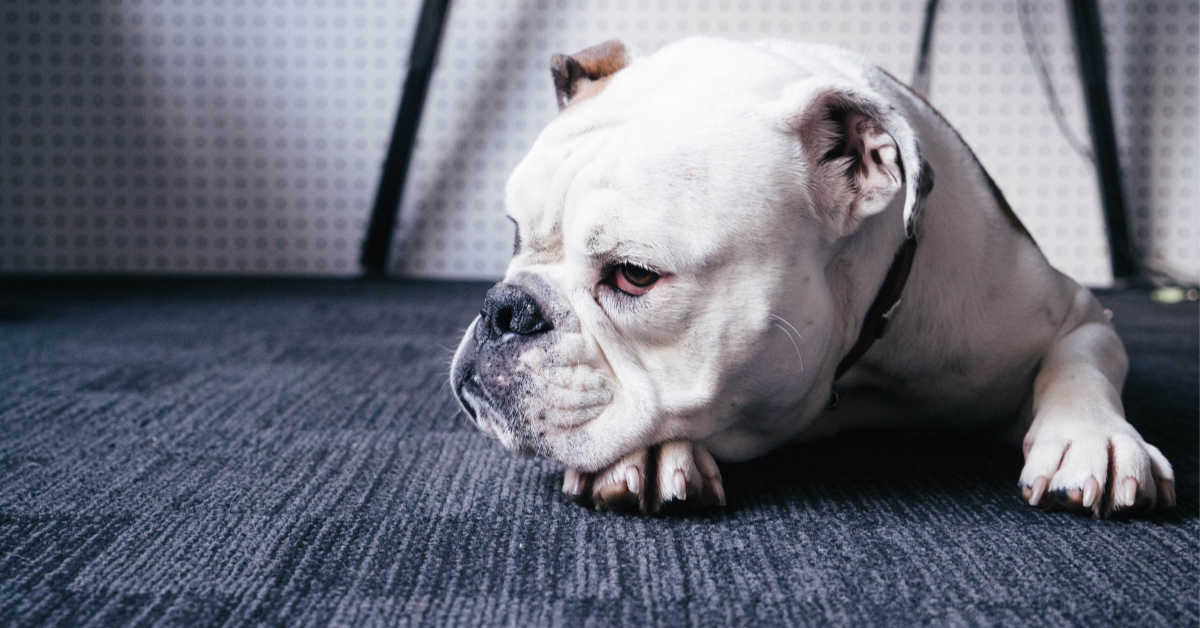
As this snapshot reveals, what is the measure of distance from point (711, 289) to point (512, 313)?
0.19 meters

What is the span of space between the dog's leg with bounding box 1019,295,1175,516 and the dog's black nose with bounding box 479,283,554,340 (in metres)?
0.47

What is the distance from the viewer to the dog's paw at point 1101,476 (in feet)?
2.71

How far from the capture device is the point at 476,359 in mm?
918

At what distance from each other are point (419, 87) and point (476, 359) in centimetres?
193

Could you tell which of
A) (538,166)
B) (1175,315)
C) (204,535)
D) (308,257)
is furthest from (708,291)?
(308,257)

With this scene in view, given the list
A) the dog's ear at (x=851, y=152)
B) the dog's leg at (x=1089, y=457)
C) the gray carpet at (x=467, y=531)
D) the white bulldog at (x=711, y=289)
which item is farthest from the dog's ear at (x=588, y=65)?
the dog's leg at (x=1089, y=457)

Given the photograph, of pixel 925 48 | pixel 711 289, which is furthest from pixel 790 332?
pixel 925 48

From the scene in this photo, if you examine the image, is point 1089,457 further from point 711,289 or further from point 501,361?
point 501,361

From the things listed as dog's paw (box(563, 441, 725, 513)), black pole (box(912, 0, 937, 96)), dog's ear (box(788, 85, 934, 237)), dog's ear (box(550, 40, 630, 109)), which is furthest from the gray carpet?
black pole (box(912, 0, 937, 96))

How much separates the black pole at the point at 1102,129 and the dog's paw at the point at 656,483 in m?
2.29

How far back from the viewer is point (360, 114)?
289cm

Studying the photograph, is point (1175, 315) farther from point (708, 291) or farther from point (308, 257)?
point (308, 257)

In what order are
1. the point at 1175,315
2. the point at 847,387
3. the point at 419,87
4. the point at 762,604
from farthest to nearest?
the point at 419,87, the point at 1175,315, the point at 847,387, the point at 762,604

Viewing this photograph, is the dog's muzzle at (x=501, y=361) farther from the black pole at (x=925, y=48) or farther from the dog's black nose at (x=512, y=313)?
the black pole at (x=925, y=48)
